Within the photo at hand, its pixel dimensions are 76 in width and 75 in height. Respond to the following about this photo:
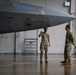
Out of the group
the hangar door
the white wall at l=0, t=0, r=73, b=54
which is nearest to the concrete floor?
the white wall at l=0, t=0, r=73, b=54

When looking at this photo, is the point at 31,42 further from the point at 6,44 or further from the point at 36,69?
the point at 36,69

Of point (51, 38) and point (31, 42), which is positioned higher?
point (51, 38)

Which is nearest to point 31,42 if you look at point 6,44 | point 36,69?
point 6,44

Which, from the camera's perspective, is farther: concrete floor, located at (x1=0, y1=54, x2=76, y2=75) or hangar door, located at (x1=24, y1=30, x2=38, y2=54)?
hangar door, located at (x1=24, y1=30, x2=38, y2=54)

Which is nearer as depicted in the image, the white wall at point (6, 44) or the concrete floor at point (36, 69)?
the concrete floor at point (36, 69)

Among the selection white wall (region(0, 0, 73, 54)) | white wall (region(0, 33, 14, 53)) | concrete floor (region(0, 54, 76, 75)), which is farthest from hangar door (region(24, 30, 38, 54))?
concrete floor (region(0, 54, 76, 75))

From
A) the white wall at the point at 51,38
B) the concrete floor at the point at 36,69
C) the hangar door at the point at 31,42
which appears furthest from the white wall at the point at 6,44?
the concrete floor at the point at 36,69

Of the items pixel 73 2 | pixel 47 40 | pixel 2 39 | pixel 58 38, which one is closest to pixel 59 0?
pixel 73 2

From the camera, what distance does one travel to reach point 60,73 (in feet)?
25.6

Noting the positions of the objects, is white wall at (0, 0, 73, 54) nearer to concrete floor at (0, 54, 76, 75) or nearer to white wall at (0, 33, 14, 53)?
white wall at (0, 33, 14, 53)

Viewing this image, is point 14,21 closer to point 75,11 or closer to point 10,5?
point 10,5

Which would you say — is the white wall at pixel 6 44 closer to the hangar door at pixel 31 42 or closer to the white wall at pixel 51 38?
the white wall at pixel 51 38

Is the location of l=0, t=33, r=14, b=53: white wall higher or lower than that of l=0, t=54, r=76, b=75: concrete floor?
higher

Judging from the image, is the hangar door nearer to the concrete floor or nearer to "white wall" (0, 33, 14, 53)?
"white wall" (0, 33, 14, 53)
